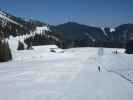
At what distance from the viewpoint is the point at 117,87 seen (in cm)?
1322

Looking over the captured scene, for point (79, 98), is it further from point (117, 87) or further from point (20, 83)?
point (20, 83)

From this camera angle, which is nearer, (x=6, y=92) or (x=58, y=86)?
(x=6, y=92)

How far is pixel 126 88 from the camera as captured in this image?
12750 millimetres

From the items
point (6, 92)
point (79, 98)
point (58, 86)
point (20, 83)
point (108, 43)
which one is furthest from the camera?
point (108, 43)

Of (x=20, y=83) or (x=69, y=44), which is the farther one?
(x=69, y=44)

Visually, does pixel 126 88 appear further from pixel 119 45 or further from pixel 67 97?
pixel 119 45

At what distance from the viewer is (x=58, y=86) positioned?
13844 millimetres

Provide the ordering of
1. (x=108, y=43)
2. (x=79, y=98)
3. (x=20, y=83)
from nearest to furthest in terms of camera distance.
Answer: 1. (x=79, y=98)
2. (x=20, y=83)
3. (x=108, y=43)

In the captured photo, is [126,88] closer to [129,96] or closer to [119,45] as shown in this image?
[129,96]

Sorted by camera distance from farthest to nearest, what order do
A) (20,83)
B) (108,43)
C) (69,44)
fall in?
(108,43) → (69,44) → (20,83)

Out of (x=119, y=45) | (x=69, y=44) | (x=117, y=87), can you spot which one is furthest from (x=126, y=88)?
(x=119, y=45)

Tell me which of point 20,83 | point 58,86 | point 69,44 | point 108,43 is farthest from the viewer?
point 108,43

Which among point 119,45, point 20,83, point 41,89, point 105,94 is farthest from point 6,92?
point 119,45

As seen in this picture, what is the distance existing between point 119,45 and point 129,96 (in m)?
81.6
